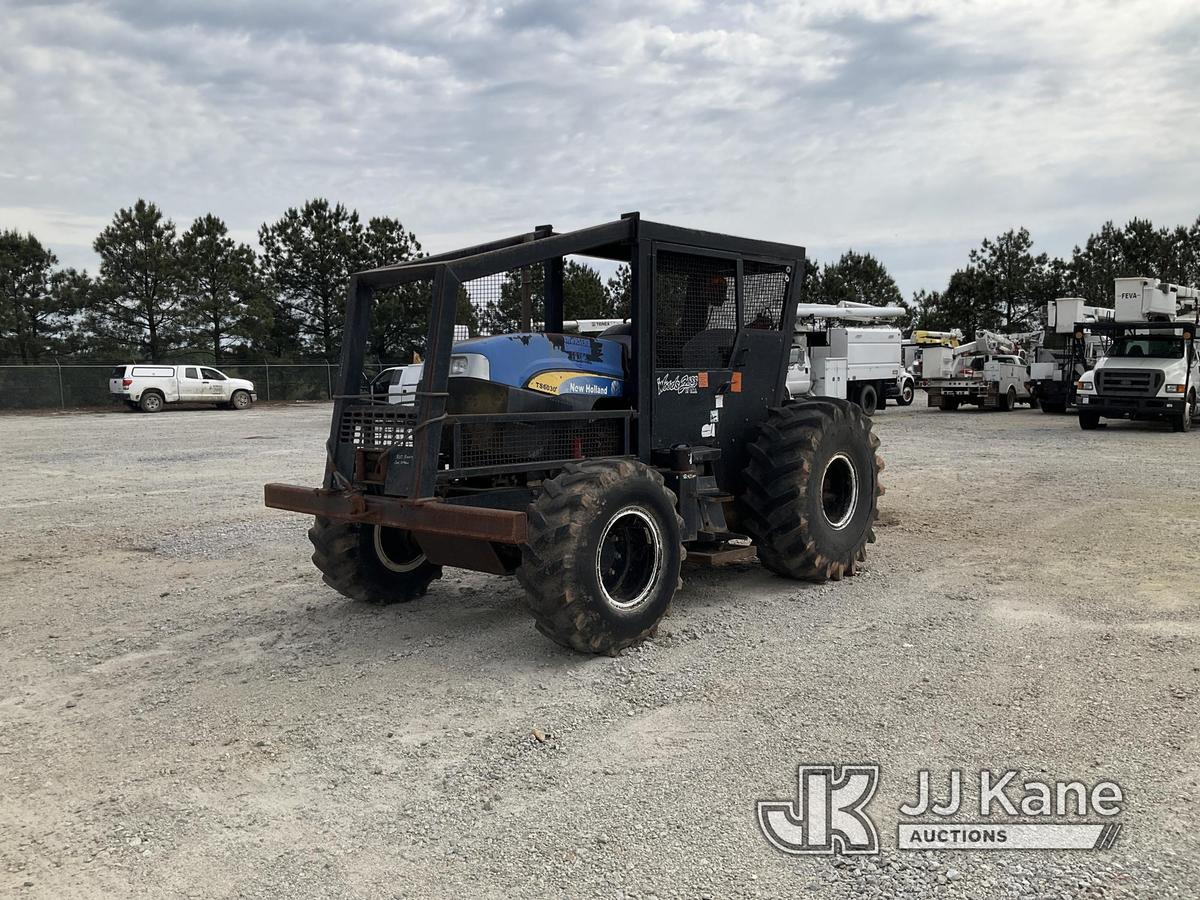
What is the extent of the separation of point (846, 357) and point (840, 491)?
21394 millimetres

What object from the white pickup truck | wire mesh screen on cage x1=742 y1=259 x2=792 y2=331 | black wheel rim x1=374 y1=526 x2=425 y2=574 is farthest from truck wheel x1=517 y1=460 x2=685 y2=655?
the white pickup truck

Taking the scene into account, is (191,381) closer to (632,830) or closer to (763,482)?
(763,482)

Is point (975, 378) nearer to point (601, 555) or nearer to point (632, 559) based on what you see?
point (632, 559)

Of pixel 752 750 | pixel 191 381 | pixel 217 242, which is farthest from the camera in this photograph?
pixel 217 242

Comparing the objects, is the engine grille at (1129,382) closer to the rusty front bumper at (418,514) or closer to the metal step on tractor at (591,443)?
the metal step on tractor at (591,443)

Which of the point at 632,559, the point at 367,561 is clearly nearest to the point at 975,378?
the point at 632,559

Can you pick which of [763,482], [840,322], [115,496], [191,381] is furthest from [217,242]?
[763,482]

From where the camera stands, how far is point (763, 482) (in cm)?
702

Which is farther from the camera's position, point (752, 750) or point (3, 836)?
point (752, 750)

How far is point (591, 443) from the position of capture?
638 cm

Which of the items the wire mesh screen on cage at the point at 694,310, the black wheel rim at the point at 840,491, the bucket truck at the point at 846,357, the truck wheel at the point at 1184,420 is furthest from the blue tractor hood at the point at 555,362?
the bucket truck at the point at 846,357

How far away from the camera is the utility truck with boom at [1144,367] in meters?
21.3

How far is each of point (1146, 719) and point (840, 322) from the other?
28375 millimetres

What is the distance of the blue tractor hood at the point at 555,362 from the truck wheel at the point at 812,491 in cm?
128
